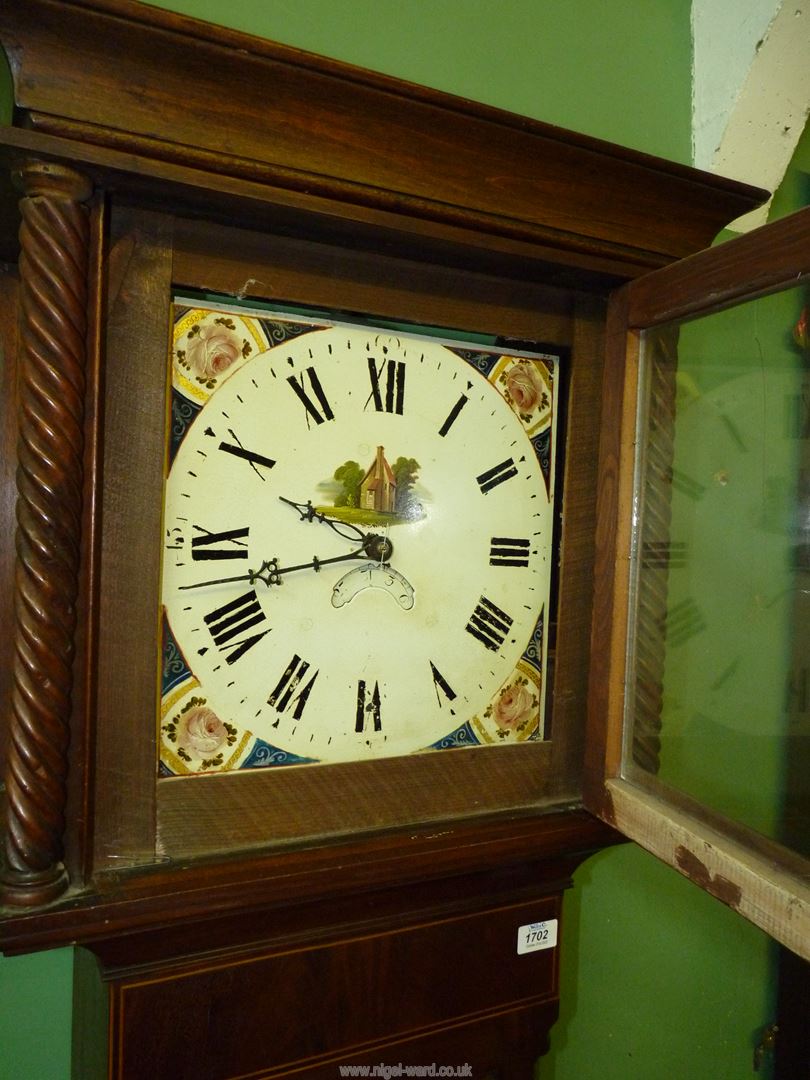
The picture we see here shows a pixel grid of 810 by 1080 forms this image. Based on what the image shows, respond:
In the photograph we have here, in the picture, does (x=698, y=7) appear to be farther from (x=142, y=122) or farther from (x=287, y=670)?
(x=287, y=670)

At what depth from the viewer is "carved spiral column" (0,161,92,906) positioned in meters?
0.65

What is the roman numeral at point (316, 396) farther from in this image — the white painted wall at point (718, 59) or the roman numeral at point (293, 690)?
the white painted wall at point (718, 59)

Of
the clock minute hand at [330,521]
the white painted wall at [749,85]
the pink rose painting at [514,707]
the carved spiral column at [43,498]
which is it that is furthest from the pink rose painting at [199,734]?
the white painted wall at [749,85]

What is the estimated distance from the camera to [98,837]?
72 cm

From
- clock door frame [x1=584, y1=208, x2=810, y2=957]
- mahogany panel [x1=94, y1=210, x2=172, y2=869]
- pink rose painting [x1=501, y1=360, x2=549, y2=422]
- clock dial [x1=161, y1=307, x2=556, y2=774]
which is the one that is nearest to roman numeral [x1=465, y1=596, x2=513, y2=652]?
clock dial [x1=161, y1=307, x2=556, y2=774]

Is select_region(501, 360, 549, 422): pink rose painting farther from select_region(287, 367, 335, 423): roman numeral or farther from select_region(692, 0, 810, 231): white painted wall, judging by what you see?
select_region(692, 0, 810, 231): white painted wall

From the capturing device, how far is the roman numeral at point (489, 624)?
905 mm

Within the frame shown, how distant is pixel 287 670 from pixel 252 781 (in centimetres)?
13

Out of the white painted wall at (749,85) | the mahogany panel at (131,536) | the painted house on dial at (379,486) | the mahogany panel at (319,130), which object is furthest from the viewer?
the white painted wall at (749,85)

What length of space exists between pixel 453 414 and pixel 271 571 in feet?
0.98

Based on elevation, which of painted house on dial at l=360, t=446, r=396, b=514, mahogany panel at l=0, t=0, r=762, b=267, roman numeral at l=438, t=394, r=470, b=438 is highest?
mahogany panel at l=0, t=0, r=762, b=267

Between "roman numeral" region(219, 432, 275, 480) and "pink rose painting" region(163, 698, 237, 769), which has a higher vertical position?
"roman numeral" region(219, 432, 275, 480)

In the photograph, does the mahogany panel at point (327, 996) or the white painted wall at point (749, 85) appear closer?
the mahogany panel at point (327, 996)

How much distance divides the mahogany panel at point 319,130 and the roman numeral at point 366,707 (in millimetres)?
539
